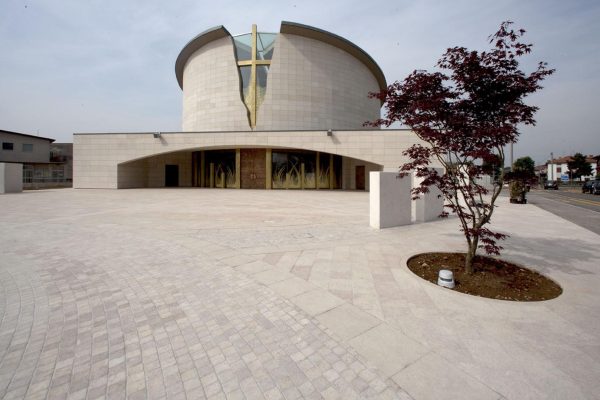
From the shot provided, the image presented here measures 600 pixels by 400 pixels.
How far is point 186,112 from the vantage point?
34531mm

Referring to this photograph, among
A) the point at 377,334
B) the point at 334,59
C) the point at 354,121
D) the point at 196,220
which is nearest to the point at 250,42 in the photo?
the point at 334,59

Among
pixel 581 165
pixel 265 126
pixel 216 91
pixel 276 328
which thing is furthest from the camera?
pixel 581 165

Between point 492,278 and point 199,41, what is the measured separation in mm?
37552

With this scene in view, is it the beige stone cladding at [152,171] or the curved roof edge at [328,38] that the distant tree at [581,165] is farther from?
the beige stone cladding at [152,171]

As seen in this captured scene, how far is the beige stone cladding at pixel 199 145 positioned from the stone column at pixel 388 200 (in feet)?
50.6

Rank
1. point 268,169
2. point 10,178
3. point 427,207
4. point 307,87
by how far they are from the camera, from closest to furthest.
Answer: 1. point 427,207
2. point 10,178
3. point 268,169
4. point 307,87

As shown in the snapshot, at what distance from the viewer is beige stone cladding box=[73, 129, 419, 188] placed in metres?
24.2

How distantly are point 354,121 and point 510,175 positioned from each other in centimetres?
3096

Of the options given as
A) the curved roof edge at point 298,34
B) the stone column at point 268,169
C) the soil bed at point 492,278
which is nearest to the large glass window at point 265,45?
the curved roof edge at point 298,34

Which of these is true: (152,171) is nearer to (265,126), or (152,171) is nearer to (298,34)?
(265,126)

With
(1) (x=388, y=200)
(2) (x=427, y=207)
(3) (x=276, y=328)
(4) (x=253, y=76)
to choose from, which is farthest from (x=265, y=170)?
(3) (x=276, y=328)

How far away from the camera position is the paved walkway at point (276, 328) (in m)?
2.28

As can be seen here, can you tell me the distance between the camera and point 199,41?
104 feet

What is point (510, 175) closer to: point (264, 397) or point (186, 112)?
point (264, 397)
